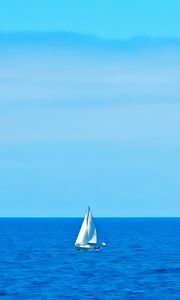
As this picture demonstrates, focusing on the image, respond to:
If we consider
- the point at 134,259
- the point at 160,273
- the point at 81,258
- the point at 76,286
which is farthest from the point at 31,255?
the point at 76,286

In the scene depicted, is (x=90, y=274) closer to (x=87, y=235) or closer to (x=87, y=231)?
(x=87, y=231)

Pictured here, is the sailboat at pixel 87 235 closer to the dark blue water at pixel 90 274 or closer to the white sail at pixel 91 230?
the white sail at pixel 91 230

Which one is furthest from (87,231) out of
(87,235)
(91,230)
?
(87,235)

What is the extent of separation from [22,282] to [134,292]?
56.7ft

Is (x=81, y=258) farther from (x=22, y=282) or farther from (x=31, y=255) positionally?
(x=22, y=282)

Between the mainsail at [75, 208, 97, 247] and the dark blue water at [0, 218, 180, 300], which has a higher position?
the mainsail at [75, 208, 97, 247]

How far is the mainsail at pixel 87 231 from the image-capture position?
545ft

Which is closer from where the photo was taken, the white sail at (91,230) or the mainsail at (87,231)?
the white sail at (91,230)

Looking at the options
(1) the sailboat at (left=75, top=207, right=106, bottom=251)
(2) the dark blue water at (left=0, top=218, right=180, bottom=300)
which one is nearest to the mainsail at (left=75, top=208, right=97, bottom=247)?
(1) the sailboat at (left=75, top=207, right=106, bottom=251)

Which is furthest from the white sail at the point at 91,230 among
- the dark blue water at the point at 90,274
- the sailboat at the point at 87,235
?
the dark blue water at the point at 90,274

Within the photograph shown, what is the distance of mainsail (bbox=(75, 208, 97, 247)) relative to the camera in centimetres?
16625

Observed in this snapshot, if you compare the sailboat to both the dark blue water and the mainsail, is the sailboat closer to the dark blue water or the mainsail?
the mainsail

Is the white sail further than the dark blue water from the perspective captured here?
Yes

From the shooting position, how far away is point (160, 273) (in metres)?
123
